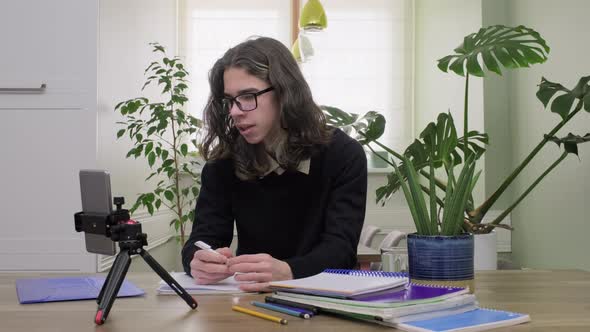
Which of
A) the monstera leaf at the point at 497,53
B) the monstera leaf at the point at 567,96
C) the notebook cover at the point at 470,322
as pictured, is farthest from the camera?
the monstera leaf at the point at 497,53

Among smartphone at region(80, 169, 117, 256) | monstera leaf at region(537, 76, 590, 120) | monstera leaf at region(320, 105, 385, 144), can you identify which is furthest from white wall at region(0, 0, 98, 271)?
smartphone at region(80, 169, 117, 256)

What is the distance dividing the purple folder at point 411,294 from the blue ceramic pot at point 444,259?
9 cm

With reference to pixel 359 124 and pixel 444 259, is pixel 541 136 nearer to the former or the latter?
pixel 359 124

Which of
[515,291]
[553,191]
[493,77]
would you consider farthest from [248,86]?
[493,77]

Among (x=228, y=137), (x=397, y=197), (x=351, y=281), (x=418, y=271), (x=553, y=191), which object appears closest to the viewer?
(x=351, y=281)

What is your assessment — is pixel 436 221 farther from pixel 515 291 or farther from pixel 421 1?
pixel 421 1

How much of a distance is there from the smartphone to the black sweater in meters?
0.77

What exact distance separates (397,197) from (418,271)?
373 centimetres

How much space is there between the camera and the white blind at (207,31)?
507cm

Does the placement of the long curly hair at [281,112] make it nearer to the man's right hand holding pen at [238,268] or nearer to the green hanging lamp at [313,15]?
the man's right hand holding pen at [238,268]

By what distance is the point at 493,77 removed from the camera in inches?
157

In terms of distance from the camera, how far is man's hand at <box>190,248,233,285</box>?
1396 millimetres

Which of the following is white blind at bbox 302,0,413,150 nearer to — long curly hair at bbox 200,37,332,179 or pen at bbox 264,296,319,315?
long curly hair at bbox 200,37,332,179

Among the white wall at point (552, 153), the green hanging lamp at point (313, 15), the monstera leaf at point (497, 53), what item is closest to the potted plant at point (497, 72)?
the monstera leaf at point (497, 53)
